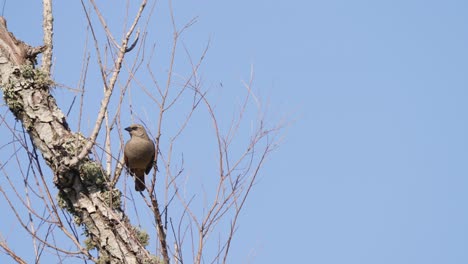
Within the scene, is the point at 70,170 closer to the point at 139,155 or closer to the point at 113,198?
the point at 113,198

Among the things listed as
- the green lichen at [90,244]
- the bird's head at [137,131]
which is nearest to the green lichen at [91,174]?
the green lichen at [90,244]

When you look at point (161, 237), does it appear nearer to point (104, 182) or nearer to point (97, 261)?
point (97, 261)

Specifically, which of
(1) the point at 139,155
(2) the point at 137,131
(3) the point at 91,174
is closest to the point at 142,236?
(3) the point at 91,174

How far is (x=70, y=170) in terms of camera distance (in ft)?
14.7

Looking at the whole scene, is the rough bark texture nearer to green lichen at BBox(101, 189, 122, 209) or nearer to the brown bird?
green lichen at BBox(101, 189, 122, 209)

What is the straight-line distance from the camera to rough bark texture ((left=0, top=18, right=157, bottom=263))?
431 centimetres

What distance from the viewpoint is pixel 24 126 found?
4.62m

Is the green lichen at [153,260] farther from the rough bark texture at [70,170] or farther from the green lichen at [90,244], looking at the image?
the green lichen at [90,244]

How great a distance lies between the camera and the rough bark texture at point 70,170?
431 centimetres

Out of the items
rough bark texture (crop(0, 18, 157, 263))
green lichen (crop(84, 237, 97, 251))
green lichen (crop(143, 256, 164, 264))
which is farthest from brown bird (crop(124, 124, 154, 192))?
green lichen (crop(143, 256, 164, 264))

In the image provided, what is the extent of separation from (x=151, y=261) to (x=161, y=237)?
523mm

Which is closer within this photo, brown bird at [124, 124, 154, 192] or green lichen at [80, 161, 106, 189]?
green lichen at [80, 161, 106, 189]

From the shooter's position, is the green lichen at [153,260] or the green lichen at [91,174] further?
the green lichen at [91,174]

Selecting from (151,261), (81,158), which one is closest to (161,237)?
(151,261)
